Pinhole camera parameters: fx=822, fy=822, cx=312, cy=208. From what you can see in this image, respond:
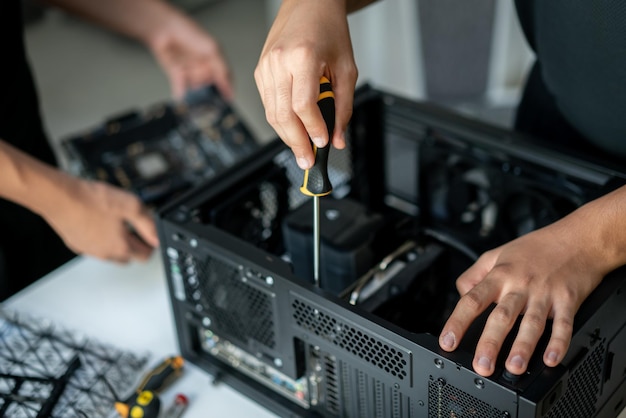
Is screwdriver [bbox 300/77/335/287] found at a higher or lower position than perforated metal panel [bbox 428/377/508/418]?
higher

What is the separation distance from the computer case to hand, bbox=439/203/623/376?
0.05 ft

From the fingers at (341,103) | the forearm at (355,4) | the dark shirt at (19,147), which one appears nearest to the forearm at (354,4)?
the forearm at (355,4)

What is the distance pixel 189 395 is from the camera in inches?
41.4

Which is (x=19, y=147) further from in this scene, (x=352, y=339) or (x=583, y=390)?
(x=583, y=390)

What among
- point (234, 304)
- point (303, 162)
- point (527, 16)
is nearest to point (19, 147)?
point (234, 304)

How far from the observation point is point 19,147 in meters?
1.37

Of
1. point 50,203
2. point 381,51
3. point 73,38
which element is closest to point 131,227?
point 50,203

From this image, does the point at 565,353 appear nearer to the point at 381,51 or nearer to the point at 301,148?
the point at 301,148

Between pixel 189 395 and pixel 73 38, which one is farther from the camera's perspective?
pixel 73 38

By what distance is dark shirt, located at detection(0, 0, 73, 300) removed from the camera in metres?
1.32

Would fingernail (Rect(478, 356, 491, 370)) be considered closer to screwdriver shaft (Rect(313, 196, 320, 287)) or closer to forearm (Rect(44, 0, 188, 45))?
screwdriver shaft (Rect(313, 196, 320, 287))

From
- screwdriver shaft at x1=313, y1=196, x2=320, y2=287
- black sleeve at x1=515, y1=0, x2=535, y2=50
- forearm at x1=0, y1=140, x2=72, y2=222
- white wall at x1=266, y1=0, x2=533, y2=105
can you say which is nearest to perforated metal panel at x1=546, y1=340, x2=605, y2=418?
screwdriver shaft at x1=313, y1=196, x2=320, y2=287

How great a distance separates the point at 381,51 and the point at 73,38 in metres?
1.01

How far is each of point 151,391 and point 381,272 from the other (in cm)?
32
